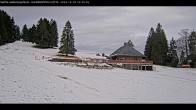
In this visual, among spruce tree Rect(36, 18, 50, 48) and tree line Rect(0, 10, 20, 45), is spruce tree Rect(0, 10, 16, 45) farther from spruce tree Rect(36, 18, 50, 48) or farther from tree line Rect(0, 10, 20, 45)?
spruce tree Rect(36, 18, 50, 48)

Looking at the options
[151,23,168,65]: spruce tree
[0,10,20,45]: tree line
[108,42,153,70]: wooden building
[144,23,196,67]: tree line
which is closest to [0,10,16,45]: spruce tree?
[0,10,20,45]: tree line

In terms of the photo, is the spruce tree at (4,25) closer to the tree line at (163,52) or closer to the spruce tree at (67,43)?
the spruce tree at (67,43)

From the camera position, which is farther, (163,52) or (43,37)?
(43,37)

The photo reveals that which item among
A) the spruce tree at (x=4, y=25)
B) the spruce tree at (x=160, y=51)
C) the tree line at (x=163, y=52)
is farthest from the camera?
the spruce tree at (x=160, y=51)

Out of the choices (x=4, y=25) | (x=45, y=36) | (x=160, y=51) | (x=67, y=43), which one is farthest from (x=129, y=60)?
(x=4, y=25)

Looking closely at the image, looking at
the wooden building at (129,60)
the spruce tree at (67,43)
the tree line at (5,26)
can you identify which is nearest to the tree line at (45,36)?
the spruce tree at (67,43)

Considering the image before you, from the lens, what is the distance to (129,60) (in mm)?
32188

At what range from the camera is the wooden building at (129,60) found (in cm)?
3121

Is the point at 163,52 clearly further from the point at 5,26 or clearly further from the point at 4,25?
the point at 5,26
